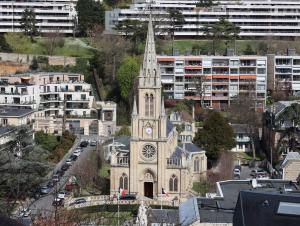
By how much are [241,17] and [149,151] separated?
40900 millimetres

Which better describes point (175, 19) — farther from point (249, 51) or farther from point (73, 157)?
point (73, 157)

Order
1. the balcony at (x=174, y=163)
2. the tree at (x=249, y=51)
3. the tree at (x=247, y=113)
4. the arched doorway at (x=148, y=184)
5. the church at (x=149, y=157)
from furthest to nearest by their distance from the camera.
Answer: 1. the tree at (x=249, y=51)
2. the tree at (x=247, y=113)
3. the arched doorway at (x=148, y=184)
4. the balcony at (x=174, y=163)
5. the church at (x=149, y=157)

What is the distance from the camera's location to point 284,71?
7125cm

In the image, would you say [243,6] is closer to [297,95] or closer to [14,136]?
[297,95]

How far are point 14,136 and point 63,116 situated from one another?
10144 mm

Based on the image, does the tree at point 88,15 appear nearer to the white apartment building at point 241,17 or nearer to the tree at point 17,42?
the white apartment building at point 241,17

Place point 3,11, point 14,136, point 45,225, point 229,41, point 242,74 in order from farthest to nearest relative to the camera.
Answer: point 3,11, point 229,41, point 242,74, point 14,136, point 45,225

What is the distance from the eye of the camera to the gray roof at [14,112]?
5758 centimetres

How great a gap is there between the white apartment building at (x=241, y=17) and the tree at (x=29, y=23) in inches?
274

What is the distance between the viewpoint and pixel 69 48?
7981 centimetres

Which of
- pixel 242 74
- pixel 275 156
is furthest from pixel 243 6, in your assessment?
pixel 275 156

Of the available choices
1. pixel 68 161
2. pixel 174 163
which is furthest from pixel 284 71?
pixel 174 163

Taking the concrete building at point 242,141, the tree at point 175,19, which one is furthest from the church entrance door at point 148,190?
the tree at point 175,19

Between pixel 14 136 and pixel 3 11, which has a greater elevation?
pixel 3 11
